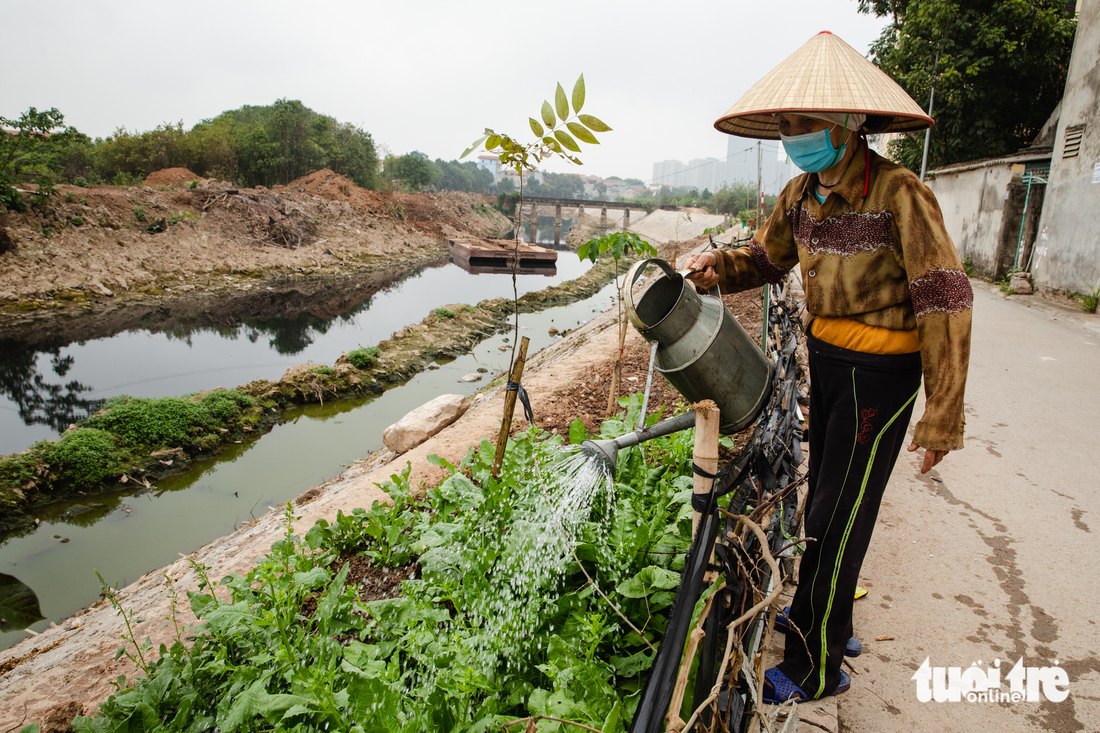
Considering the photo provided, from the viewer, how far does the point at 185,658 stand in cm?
223

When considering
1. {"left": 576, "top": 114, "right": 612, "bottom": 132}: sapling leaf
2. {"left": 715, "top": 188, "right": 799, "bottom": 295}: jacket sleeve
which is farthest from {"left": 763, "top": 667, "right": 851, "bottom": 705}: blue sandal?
{"left": 576, "top": 114, "right": 612, "bottom": 132}: sapling leaf

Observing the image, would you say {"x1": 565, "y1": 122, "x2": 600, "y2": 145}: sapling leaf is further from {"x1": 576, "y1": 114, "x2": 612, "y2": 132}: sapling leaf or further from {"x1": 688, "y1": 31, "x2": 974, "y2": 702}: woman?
{"x1": 688, "y1": 31, "x2": 974, "y2": 702}: woman

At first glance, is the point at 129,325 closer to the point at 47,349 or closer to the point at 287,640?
the point at 47,349

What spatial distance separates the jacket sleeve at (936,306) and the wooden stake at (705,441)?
1.63ft

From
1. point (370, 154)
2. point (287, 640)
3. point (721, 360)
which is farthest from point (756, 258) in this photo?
point (370, 154)

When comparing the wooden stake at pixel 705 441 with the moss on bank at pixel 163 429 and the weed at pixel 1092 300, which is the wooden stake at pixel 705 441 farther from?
the weed at pixel 1092 300

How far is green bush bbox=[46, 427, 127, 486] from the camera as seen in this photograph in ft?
19.3

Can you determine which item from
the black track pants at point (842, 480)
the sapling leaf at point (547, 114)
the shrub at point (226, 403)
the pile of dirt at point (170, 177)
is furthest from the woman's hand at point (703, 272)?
the pile of dirt at point (170, 177)

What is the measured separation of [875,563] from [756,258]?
148 cm

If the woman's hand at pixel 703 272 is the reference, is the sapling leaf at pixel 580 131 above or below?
above

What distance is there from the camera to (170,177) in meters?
26.8

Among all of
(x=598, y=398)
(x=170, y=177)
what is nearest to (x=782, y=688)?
(x=598, y=398)

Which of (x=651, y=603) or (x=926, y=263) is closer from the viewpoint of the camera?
(x=926, y=263)

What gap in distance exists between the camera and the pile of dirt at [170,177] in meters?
26.4
